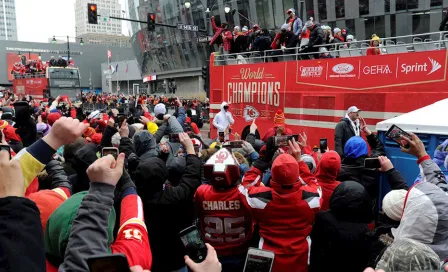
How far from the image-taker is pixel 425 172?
134 inches

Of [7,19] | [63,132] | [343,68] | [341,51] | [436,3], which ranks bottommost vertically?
[63,132]

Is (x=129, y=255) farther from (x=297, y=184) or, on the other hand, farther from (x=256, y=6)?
(x=256, y=6)

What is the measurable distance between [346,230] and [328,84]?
887 centimetres

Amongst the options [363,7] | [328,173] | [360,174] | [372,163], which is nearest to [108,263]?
[328,173]

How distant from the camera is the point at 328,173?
4301mm

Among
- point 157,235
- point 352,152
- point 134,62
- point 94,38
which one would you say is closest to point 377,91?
point 352,152

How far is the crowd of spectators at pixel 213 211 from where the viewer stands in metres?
1.86

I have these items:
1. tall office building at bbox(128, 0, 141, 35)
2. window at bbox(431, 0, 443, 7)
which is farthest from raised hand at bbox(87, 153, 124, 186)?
tall office building at bbox(128, 0, 141, 35)

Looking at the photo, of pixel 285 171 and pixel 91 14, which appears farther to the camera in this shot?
pixel 91 14

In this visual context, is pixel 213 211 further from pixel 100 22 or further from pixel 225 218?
pixel 100 22

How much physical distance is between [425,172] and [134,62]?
75655 mm

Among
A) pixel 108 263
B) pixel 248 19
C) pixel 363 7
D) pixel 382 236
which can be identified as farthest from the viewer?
pixel 248 19

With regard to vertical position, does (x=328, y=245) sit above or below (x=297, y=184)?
below

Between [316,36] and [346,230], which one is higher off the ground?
[316,36]
